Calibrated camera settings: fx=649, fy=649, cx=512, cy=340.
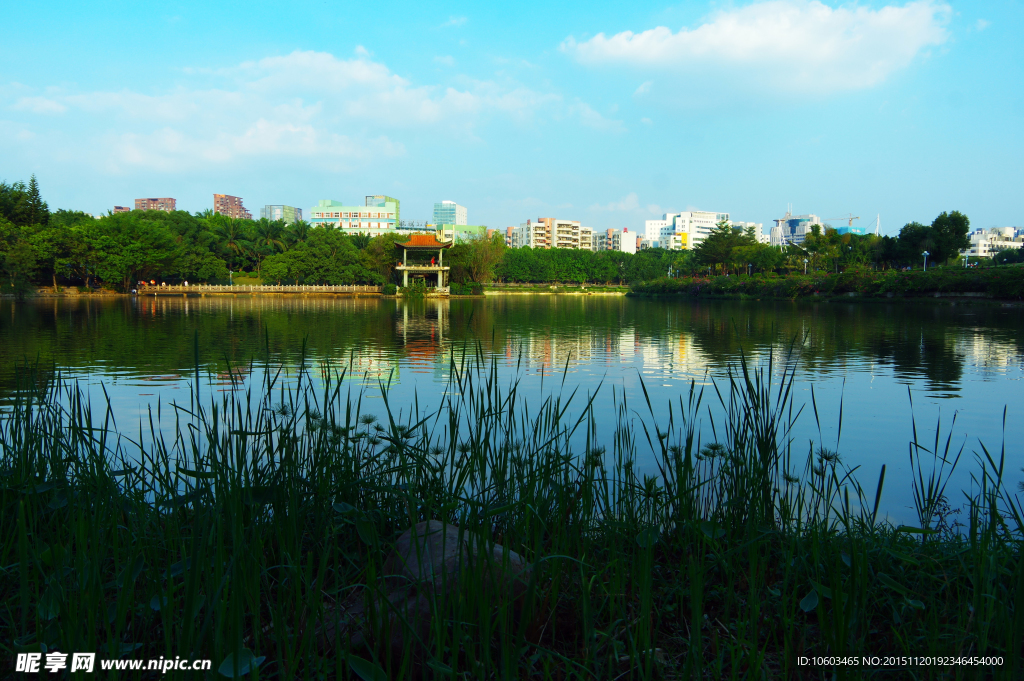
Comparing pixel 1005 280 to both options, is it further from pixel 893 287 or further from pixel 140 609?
pixel 140 609

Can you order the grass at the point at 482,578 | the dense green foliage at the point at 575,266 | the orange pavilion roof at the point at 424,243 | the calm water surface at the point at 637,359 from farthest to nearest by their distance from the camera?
1. the dense green foliage at the point at 575,266
2. the orange pavilion roof at the point at 424,243
3. the calm water surface at the point at 637,359
4. the grass at the point at 482,578

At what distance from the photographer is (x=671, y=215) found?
133 meters

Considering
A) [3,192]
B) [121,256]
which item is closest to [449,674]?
[121,256]

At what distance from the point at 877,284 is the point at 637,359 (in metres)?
24.4

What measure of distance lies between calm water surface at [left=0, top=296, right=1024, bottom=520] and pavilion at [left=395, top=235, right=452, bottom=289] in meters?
20.3

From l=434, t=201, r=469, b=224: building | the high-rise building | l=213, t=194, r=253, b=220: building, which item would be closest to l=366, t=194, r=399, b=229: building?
the high-rise building

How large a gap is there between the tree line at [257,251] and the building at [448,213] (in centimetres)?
7892

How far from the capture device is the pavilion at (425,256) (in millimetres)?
37594

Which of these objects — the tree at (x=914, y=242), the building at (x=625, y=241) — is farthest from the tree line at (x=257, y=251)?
the building at (x=625, y=241)

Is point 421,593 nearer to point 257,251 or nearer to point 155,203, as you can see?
point 257,251

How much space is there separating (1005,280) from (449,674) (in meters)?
28.7

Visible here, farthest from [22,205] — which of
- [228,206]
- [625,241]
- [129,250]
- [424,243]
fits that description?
[228,206]

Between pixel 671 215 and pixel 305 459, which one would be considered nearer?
pixel 305 459

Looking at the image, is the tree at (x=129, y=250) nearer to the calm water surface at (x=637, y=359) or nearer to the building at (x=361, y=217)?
the calm water surface at (x=637, y=359)
